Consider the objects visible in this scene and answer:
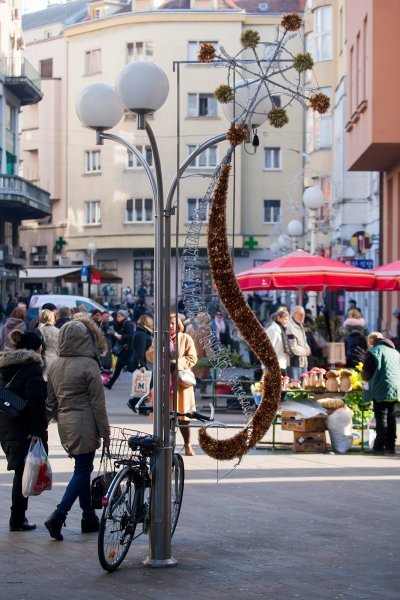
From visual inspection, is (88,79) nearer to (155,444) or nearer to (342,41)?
(342,41)

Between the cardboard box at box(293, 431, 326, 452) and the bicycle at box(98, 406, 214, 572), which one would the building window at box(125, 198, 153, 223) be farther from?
the bicycle at box(98, 406, 214, 572)

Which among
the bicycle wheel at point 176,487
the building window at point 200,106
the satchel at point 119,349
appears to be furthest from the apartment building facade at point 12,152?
the bicycle wheel at point 176,487

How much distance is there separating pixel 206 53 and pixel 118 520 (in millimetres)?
3430

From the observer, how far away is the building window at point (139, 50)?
67688mm

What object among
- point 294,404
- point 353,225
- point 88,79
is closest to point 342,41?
point 353,225

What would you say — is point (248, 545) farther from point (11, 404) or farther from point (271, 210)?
point (271, 210)

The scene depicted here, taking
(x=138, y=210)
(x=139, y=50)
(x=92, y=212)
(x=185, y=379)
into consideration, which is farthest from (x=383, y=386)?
(x=92, y=212)

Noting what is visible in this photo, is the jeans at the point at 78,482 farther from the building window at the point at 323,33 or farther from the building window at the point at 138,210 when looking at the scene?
the building window at the point at 138,210

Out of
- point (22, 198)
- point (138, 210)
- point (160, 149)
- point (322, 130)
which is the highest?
point (160, 149)

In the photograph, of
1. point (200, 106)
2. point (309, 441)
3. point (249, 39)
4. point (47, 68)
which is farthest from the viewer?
point (47, 68)

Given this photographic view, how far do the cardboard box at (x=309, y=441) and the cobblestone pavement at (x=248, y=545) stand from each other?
152 centimetres

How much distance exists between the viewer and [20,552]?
9.66 m

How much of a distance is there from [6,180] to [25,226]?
2369cm

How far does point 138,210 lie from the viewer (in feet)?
224
